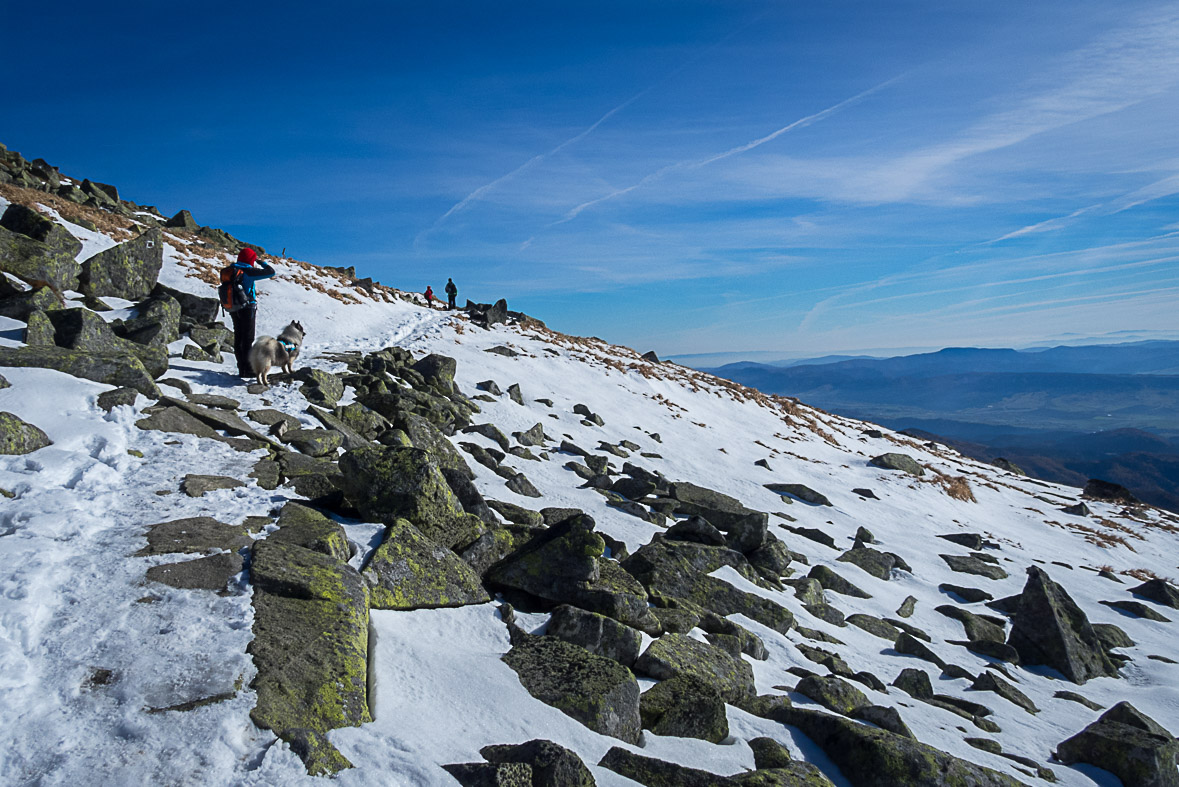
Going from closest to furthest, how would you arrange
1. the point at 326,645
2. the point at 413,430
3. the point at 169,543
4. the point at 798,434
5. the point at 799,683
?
the point at 326,645, the point at 169,543, the point at 799,683, the point at 413,430, the point at 798,434

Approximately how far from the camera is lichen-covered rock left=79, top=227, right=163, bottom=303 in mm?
15992

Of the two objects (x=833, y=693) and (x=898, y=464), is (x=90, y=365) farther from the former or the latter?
(x=898, y=464)

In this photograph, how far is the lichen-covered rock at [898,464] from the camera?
2856 cm

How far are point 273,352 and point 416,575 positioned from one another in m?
9.34

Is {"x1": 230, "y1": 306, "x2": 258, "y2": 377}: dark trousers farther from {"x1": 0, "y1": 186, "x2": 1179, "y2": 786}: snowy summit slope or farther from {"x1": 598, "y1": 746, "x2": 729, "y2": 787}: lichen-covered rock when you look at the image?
{"x1": 598, "y1": 746, "x2": 729, "y2": 787}: lichen-covered rock

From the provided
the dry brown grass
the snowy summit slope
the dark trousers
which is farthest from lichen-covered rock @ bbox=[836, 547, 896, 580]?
the dry brown grass

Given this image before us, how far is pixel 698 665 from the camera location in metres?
7.01

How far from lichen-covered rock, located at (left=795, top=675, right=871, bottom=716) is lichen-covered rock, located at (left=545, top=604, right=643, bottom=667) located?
2.60 m

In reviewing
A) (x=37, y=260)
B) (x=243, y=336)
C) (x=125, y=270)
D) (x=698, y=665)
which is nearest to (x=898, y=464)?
(x=698, y=665)

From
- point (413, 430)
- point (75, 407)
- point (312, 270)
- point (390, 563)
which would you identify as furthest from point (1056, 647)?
point (312, 270)

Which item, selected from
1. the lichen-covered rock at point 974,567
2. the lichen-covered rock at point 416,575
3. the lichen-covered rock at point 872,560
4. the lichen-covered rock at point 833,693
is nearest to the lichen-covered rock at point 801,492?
the lichen-covered rock at point 974,567

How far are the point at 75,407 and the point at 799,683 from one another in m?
11.7

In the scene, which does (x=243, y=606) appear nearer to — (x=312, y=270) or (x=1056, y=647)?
(x=1056, y=647)

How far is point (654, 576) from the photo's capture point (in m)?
9.73
